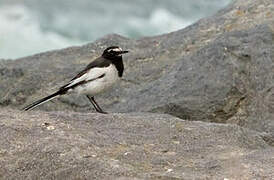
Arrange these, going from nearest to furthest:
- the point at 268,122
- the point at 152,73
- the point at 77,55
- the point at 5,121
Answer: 1. the point at 5,121
2. the point at 268,122
3. the point at 152,73
4. the point at 77,55

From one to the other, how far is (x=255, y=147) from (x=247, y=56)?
158 inches

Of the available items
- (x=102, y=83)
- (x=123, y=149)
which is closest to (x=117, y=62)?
(x=102, y=83)

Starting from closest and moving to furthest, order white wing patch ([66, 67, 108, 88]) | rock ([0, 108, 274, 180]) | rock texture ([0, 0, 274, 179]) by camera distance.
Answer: rock ([0, 108, 274, 180]) < rock texture ([0, 0, 274, 179]) < white wing patch ([66, 67, 108, 88])

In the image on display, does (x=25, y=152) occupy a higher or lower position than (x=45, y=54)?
lower

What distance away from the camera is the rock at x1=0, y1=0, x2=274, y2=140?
11.7 meters

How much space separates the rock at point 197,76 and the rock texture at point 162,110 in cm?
2

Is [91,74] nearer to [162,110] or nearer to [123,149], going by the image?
[162,110]

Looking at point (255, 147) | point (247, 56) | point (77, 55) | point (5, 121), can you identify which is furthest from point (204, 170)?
point (77, 55)

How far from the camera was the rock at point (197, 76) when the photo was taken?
1167 centimetres

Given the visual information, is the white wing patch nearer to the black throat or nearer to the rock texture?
the black throat

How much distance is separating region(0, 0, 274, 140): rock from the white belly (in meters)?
1.20

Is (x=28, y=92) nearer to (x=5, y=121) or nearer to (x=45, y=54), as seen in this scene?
(x=45, y=54)

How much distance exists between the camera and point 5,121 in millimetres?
8398

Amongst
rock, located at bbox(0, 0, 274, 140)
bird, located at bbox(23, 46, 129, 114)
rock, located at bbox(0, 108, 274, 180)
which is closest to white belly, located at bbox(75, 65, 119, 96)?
bird, located at bbox(23, 46, 129, 114)
